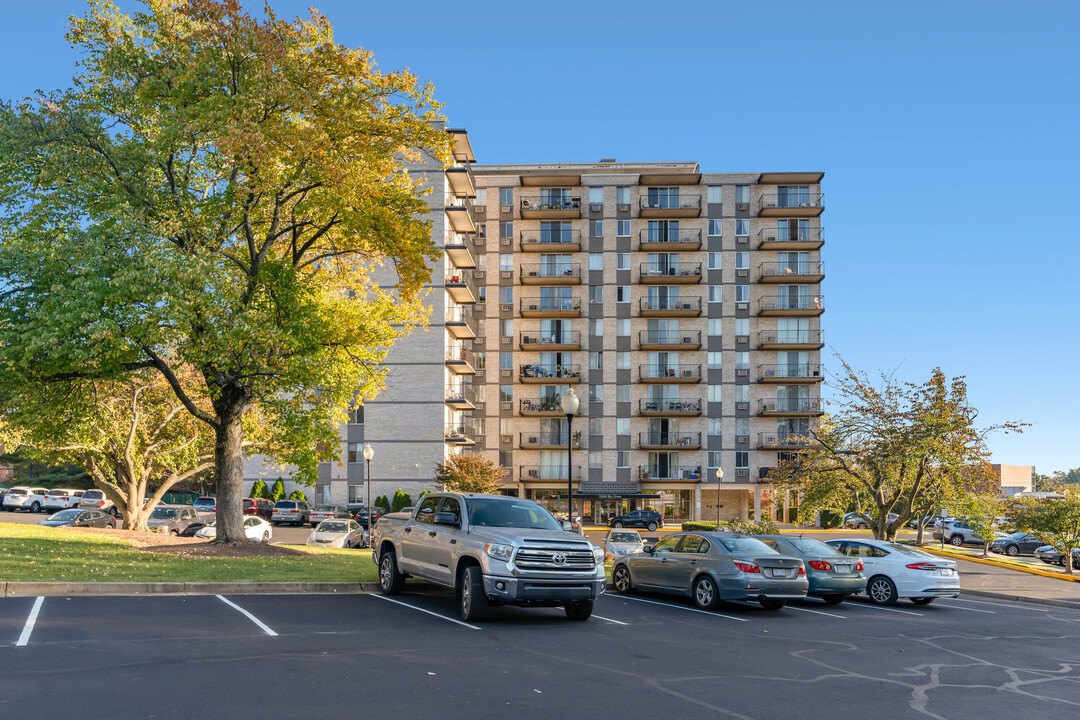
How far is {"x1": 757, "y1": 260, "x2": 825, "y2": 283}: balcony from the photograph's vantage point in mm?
65750

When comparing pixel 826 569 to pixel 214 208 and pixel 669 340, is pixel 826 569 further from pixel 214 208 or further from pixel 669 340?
pixel 669 340

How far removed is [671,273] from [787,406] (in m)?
13.5

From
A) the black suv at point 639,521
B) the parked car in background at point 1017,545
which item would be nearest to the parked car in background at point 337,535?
the black suv at point 639,521

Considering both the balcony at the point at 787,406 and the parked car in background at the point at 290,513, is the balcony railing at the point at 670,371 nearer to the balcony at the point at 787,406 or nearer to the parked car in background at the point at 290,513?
the balcony at the point at 787,406

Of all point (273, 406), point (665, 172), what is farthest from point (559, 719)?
point (665, 172)

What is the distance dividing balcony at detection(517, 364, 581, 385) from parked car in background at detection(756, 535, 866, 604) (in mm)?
46642

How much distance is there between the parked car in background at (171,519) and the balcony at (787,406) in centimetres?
4128

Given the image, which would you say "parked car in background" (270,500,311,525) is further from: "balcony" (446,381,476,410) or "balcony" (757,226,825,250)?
"balcony" (757,226,825,250)

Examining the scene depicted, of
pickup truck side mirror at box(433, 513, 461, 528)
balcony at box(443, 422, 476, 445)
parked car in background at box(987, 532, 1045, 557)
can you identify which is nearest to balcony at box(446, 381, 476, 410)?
balcony at box(443, 422, 476, 445)

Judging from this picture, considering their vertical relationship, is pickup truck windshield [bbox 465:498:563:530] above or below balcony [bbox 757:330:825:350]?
below

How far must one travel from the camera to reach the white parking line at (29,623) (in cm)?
980

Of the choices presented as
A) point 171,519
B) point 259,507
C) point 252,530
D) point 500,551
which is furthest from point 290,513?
point 500,551

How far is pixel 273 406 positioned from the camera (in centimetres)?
2230

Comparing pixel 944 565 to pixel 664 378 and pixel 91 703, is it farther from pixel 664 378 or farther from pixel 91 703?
pixel 664 378
